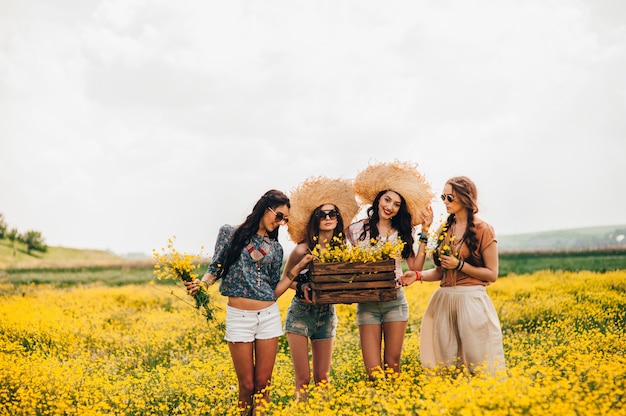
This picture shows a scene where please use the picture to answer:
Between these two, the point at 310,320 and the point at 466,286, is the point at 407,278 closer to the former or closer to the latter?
the point at 466,286

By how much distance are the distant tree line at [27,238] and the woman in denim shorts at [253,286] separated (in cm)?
4083

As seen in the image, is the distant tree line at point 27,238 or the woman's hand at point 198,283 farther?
the distant tree line at point 27,238

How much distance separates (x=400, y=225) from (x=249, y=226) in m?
1.72

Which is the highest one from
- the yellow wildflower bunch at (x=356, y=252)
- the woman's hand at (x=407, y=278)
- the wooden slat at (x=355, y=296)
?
the yellow wildflower bunch at (x=356, y=252)

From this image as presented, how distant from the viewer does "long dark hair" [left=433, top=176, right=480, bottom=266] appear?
209 inches

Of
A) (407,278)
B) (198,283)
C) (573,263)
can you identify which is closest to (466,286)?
(407,278)

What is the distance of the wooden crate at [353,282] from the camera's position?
511 cm

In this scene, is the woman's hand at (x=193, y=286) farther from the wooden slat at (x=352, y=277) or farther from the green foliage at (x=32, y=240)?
the green foliage at (x=32, y=240)

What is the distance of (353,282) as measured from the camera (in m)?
5.19

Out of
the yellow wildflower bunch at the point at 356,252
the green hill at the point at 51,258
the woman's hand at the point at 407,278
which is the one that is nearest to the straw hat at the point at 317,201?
the yellow wildflower bunch at the point at 356,252

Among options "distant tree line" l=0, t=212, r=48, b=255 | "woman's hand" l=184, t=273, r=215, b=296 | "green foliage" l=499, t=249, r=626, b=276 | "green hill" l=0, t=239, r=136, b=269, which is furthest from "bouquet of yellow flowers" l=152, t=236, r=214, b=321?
"distant tree line" l=0, t=212, r=48, b=255

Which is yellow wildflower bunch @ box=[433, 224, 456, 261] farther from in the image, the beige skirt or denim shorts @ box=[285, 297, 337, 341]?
denim shorts @ box=[285, 297, 337, 341]

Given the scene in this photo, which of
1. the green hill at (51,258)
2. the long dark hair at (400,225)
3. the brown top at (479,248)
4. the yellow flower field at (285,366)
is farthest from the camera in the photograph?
the green hill at (51,258)

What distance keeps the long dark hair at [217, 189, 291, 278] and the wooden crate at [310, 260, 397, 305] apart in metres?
0.72
